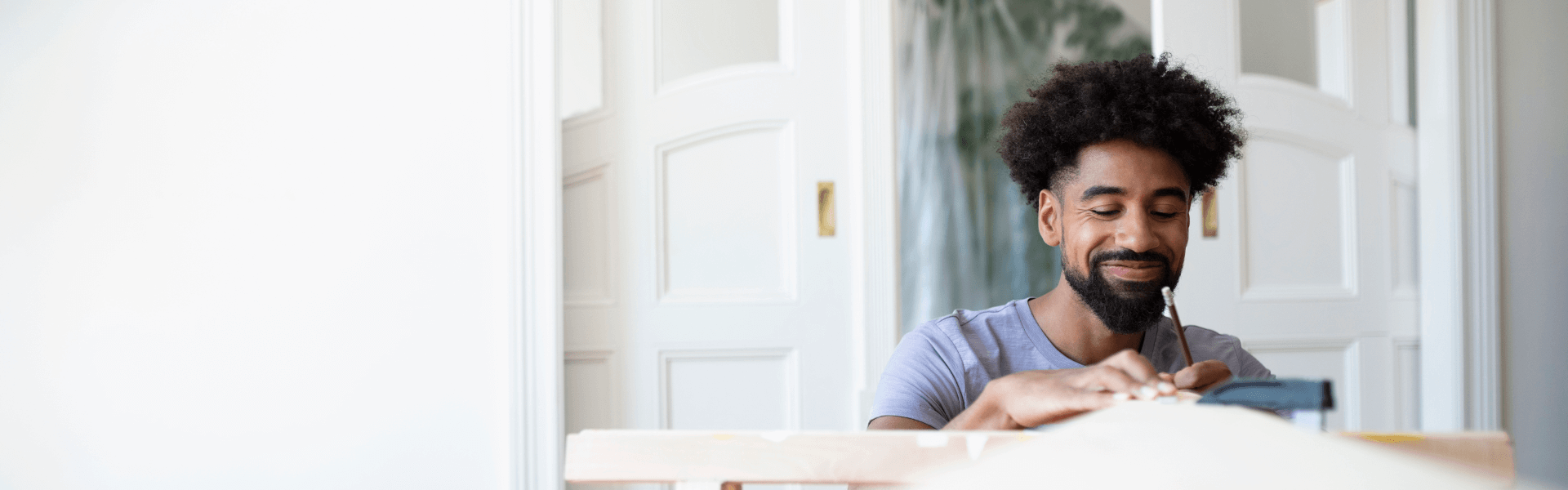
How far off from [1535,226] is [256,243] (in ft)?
8.77

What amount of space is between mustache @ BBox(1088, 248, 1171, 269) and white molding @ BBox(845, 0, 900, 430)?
2.89 ft

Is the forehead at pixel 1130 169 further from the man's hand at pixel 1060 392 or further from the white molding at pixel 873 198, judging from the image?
the white molding at pixel 873 198

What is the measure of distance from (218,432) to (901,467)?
1603 millimetres

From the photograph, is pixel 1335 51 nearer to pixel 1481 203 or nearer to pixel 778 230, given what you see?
pixel 1481 203

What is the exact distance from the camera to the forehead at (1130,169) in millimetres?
929

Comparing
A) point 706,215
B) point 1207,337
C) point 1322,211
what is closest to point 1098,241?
point 1207,337

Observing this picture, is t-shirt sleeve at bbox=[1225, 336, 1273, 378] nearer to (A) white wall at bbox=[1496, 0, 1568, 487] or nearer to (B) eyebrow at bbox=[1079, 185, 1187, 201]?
(B) eyebrow at bbox=[1079, 185, 1187, 201]

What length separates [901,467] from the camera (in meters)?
0.54

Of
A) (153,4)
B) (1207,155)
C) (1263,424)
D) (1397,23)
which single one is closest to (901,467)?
(1263,424)

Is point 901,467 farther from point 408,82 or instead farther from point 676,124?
point 408,82

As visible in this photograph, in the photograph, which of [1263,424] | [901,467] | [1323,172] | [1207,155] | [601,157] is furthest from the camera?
[1323,172]

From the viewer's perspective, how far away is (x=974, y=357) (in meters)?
0.94

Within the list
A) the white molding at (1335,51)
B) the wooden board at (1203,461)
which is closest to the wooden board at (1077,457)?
the wooden board at (1203,461)

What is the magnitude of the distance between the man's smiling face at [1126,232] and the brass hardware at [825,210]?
2.89 feet
